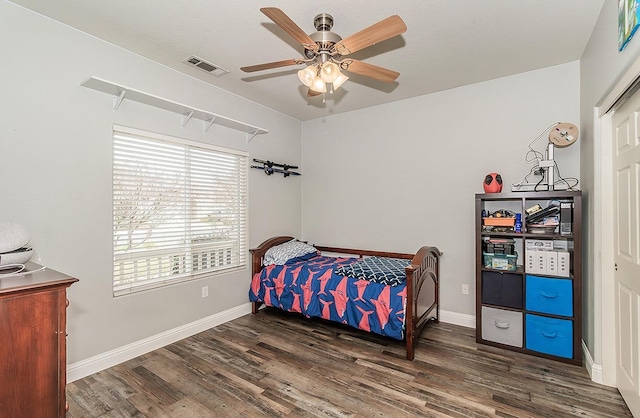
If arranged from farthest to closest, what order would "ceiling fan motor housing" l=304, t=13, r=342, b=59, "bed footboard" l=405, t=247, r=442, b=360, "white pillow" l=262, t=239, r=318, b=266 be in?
"white pillow" l=262, t=239, r=318, b=266 < "bed footboard" l=405, t=247, r=442, b=360 < "ceiling fan motor housing" l=304, t=13, r=342, b=59

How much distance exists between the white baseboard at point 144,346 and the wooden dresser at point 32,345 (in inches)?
46.4

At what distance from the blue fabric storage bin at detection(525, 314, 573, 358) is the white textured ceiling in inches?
93.7

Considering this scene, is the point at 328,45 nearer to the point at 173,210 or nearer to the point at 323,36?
the point at 323,36

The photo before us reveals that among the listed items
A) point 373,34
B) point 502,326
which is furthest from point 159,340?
point 502,326

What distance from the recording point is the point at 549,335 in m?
2.61

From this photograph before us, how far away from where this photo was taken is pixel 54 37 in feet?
7.43

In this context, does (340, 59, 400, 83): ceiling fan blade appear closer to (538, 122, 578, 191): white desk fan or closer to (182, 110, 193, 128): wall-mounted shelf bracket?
Result: (538, 122, 578, 191): white desk fan

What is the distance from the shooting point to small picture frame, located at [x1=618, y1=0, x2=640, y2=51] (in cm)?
157

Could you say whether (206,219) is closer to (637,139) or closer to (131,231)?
(131,231)

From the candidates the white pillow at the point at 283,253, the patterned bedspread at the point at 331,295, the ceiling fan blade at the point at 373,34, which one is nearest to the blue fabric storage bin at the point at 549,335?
the patterned bedspread at the point at 331,295

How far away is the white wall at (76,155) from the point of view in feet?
6.91

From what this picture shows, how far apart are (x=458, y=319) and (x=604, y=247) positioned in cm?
163

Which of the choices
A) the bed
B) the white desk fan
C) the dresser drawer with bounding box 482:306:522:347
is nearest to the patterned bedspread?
the bed

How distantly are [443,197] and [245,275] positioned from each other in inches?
103
